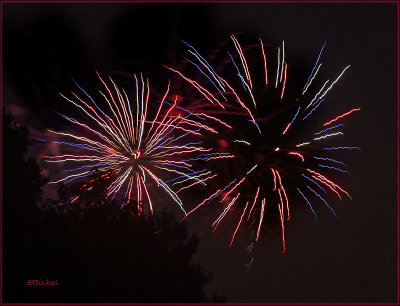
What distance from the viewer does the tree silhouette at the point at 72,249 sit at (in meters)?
8.98

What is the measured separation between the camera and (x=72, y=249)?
30.8 feet

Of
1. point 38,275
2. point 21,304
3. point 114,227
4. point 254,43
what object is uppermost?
point 254,43

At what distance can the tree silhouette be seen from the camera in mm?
8977

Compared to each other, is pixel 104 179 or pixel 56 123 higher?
pixel 56 123

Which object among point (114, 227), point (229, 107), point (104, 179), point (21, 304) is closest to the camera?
point (21, 304)

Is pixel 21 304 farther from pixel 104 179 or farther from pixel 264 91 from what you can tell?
pixel 264 91

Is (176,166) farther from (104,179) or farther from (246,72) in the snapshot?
(246,72)

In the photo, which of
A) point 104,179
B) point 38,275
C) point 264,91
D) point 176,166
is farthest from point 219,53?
point 38,275

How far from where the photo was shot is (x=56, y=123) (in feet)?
39.9

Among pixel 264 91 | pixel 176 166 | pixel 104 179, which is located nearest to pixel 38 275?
pixel 104 179

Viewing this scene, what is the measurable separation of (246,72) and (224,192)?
11.3ft

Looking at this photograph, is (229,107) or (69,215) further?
(229,107)

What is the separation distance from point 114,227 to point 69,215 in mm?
1232

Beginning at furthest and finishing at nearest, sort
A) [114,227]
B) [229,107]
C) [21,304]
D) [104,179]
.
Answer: [229,107] → [104,179] → [114,227] → [21,304]
